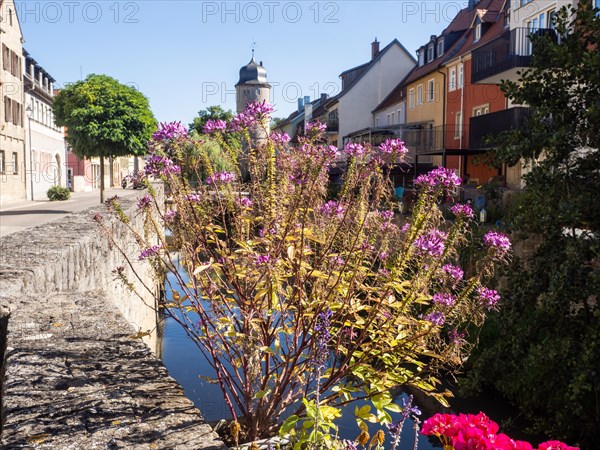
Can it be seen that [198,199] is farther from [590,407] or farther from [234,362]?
[590,407]

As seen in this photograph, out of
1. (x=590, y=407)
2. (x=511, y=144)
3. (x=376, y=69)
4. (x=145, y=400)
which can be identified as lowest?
(x=590, y=407)

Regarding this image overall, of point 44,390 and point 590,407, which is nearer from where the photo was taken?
point 44,390

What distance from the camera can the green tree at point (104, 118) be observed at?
90.1ft

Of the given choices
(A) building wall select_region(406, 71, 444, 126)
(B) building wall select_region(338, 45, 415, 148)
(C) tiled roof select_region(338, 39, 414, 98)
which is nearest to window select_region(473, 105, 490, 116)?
(A) building wall select_region(406, 71, 444, 126)

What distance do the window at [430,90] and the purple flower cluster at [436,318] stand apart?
30.5 metres

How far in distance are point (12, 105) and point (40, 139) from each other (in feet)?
22.3

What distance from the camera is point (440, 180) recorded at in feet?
11.5

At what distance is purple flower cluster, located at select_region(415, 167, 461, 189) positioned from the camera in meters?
3.46

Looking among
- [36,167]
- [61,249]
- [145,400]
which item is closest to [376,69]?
[36,167]

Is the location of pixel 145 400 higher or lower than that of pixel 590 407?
higher

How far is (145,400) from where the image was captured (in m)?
2.43

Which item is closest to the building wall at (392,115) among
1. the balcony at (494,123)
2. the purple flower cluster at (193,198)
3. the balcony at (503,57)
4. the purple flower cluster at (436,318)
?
the balcony at (503,57)

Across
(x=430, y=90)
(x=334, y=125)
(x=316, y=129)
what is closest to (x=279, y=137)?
(x=316, y=129)

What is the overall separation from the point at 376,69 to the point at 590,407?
3898cm
